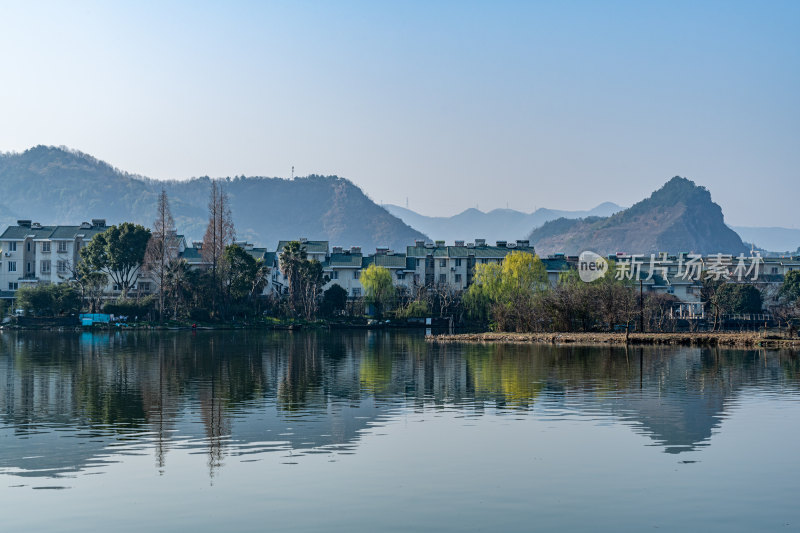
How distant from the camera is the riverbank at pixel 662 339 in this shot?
5284 centimetres

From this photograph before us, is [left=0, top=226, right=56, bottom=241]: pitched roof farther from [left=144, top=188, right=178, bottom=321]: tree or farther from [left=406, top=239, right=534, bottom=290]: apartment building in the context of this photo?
[left=406, top=239, right=534, bottom=290]: apartment building

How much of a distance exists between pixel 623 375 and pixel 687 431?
527 inches

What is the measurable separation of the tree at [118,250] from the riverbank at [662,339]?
40146mm

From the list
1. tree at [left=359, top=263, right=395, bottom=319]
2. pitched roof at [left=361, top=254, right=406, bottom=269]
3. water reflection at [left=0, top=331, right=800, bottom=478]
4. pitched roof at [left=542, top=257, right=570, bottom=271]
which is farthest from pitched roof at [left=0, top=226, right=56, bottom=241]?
pitched roof at [left=542, top=257, right=570, bottom=271]

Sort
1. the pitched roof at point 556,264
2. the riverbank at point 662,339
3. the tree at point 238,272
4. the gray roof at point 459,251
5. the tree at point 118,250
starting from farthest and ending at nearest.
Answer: the pitched roof at point 556,264
the gray roof at point 459,251
the tree at point 118,250
the tree at point 238,272
the riverbank at point 662,339

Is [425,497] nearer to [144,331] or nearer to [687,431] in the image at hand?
[687,431]

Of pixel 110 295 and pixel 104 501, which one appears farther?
pixel 110 295

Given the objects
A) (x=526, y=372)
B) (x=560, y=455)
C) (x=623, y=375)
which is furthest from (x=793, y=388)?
(x=560, y=455)

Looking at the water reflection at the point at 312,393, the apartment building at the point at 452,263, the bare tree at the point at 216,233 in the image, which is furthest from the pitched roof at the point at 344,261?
the water reflection at the point at 312,393

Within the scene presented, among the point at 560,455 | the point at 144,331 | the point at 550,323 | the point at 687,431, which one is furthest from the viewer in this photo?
the point at 144,331

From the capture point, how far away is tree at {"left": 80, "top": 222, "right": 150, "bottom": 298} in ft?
280

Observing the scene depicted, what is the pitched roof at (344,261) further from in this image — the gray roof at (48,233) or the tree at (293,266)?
the gray roof at (48,233)

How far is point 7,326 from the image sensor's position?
257 ft

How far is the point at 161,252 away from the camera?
277 ft
